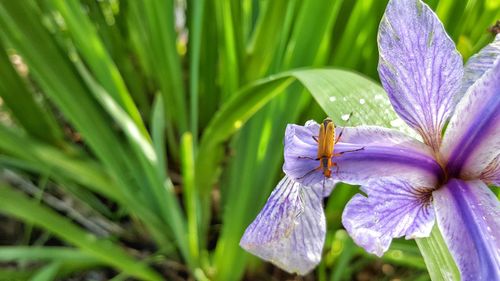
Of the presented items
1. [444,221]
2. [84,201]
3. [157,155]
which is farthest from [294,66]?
[84,201]

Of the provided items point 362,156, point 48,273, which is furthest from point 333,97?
point 48,273

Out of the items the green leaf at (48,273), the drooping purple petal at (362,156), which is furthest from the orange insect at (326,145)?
the green leaf at (48,273)

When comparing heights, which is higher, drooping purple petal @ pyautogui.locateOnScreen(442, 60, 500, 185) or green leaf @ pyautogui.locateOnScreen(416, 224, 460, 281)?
drooping purple petal @ pyautogui.locateOnScreen(442, 60, 500, 185)

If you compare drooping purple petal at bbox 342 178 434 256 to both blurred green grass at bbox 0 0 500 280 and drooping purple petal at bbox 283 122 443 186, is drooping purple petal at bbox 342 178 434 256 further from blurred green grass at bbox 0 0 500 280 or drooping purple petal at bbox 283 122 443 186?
blurred green grass at bbox 0 0 500 280

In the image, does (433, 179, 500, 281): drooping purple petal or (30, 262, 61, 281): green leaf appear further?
(30, 262, 61, 281): green leaf

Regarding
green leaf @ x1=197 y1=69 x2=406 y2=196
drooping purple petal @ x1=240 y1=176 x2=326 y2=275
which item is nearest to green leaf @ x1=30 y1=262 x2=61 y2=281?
green leaf @ x1=197 y1=69 x2=406 y2=196

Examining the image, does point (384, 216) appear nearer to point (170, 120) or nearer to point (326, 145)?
point (326, 145)

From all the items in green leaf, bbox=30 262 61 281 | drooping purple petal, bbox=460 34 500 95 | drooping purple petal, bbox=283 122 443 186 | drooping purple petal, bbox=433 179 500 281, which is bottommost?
green leaf, bbox=30 262 61 281
